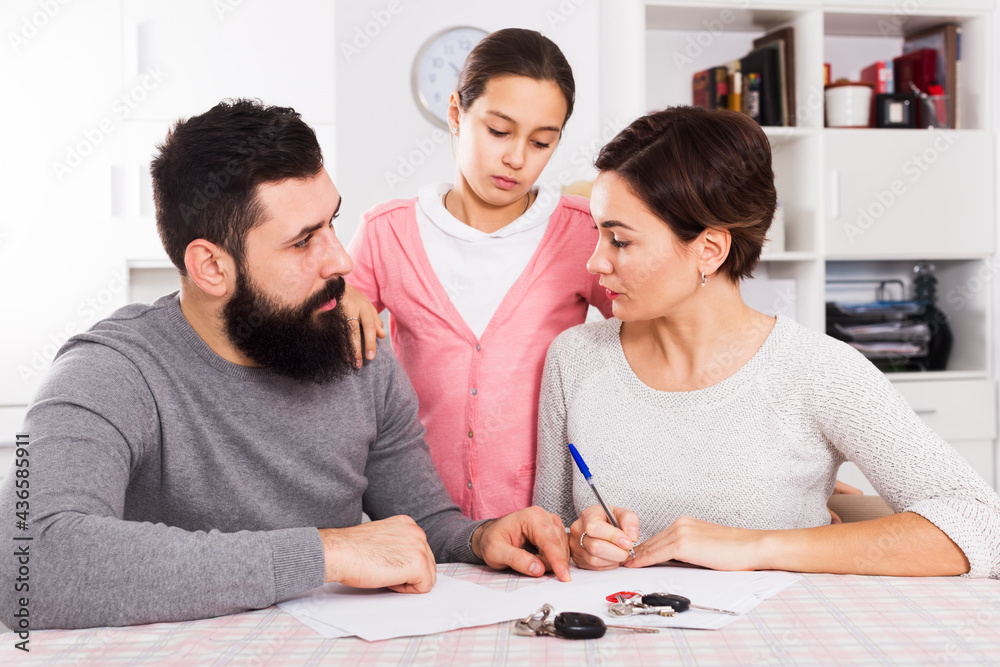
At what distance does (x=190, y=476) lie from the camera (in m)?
1.19

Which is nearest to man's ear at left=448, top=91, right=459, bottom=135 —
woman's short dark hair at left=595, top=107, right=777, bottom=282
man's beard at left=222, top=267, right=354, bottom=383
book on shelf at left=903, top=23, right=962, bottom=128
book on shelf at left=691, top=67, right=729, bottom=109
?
woman's short dark hair at left=595, top=107, right=777, bottom=282

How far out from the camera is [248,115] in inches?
47.1

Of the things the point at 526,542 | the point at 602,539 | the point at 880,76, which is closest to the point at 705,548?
the point at 602,539

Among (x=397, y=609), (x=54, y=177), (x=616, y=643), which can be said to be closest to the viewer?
(x=616, y=643)

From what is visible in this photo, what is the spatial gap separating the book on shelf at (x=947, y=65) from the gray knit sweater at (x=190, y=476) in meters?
2.68

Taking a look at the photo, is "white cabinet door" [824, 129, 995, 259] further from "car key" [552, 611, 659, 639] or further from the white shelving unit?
"car key" [552, 611, 659, 639]

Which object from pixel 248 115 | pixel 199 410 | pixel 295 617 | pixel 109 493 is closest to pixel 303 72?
pixel 248 115

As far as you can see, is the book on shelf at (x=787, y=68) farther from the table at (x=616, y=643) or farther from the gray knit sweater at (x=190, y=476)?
the table at (x=616, y=643)

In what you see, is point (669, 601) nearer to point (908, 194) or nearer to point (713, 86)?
point (713, 86)

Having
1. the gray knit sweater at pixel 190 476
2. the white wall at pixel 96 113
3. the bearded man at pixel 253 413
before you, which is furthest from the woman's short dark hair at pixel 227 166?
the white wall at pixel 96 113

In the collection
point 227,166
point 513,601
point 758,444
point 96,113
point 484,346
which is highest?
point 96,113

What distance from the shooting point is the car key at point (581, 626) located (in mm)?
822

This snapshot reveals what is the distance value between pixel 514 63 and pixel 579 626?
1.05m

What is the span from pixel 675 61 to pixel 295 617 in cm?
282
